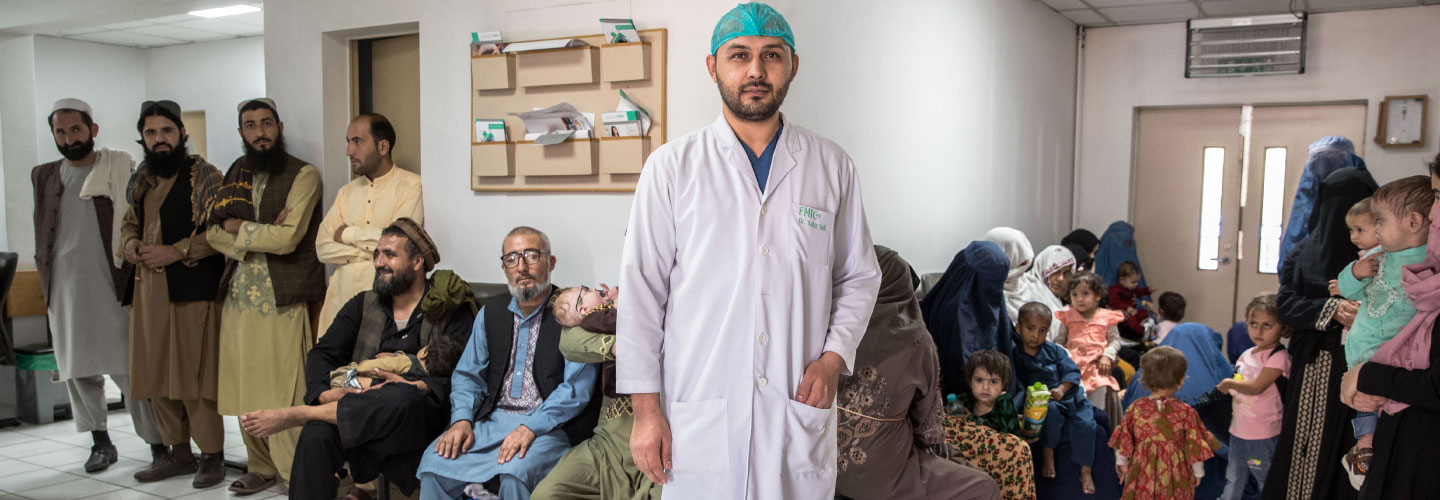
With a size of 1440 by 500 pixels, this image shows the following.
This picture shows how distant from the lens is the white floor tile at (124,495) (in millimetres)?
4430

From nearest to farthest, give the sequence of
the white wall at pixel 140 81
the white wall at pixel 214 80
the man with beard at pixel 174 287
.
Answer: the man with beard at pixel 174 287 < the white wall at pixel 140 81 < the white wall at pixel 214 80

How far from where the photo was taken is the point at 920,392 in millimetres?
3055

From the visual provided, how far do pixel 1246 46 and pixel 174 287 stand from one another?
21.5ft

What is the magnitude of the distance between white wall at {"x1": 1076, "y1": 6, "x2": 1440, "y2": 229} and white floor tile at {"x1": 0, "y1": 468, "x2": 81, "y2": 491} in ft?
21.3

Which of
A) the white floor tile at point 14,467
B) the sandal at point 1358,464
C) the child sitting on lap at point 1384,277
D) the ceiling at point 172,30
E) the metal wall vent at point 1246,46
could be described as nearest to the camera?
the child sitting on lap at point 1384,277

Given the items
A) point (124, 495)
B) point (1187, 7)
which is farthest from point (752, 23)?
point (1187, 7)

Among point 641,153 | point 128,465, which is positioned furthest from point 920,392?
point 128,465

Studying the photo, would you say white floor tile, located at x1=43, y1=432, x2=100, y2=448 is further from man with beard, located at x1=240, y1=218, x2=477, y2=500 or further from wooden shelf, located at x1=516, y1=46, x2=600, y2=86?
wooden shelf, located at x1=516, y1=46, x2=600, y2=86

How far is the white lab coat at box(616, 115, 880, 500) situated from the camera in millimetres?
1979

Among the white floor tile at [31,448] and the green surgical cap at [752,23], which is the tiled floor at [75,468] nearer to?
the white floor tile at [31,448]

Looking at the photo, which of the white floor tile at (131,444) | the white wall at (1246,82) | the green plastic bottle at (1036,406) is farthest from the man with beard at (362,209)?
the white wall at (1246,82)

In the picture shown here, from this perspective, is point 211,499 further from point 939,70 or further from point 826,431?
point 939,70

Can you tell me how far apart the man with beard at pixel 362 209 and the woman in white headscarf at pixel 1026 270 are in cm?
281

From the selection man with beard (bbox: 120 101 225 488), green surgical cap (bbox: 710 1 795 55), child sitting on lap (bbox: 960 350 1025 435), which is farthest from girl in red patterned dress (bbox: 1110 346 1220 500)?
man with beard (bbox: 120 101 225 488)
